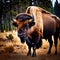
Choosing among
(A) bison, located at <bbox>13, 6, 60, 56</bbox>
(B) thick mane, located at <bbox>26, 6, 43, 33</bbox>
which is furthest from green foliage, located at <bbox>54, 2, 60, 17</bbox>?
(B) thick mane, located at <bbox>26, 6, 43, 33</bbox>

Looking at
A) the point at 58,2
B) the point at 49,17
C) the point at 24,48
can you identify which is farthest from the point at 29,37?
the point at 58,2

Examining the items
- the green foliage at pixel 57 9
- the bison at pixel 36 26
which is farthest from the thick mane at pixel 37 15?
the green foliage at pixel 57 9

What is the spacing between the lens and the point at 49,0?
9.84 feet

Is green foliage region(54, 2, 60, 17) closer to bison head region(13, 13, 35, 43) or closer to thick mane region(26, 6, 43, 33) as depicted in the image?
thick mane region(26, 6, 43, 33)

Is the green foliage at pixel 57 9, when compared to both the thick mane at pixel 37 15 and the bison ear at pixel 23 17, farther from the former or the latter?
the bison ear at pixel 23 17

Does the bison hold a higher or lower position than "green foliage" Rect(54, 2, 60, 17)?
lower

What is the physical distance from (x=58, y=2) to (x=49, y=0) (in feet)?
0.39

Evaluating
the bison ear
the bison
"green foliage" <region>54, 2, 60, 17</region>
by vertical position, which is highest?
"green foliage" <region>54, 2, 60, 17</region>

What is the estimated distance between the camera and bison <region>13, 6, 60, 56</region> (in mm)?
2826

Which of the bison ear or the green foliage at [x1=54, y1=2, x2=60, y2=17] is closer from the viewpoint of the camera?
the bison ear

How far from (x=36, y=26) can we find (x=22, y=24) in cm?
18

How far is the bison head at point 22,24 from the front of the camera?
2816mm

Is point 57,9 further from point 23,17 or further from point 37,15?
point 23,17

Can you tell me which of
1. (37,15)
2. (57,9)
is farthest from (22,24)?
(57,9)
